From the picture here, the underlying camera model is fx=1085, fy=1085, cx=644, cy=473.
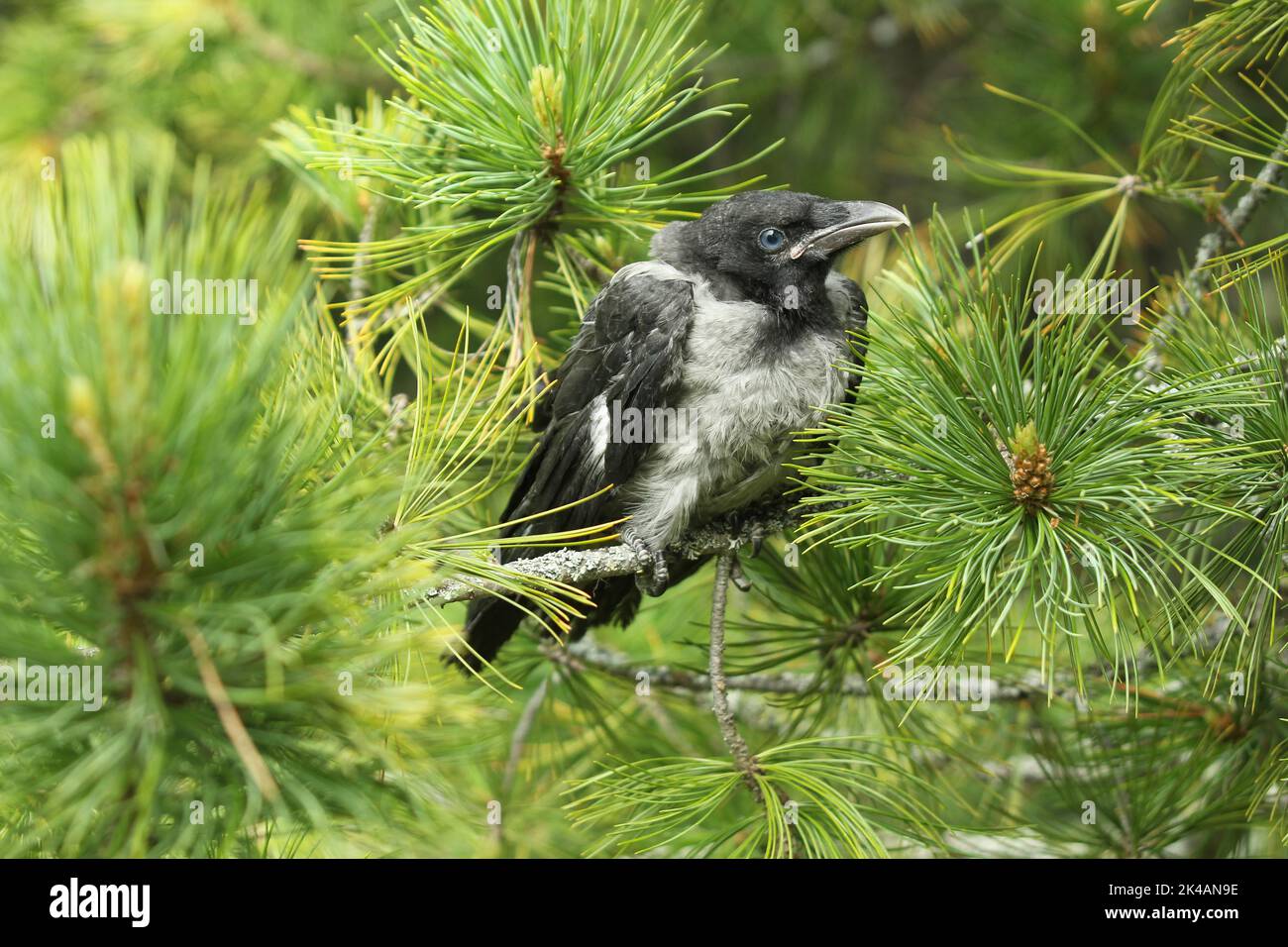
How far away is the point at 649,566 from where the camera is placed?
2656 millimetres

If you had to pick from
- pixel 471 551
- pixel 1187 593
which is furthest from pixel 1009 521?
pixel 471 551

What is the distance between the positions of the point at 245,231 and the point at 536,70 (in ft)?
2.97

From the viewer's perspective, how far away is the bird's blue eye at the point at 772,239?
2682 mm

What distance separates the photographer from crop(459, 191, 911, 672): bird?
261 cm

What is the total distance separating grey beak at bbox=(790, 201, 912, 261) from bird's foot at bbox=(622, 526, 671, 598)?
795 mm

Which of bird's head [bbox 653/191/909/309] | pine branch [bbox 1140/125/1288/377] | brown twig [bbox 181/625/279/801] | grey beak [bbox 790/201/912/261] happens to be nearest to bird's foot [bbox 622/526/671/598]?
bird's head [bbox 653/191/909/309]

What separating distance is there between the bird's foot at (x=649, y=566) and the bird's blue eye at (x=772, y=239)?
78cm

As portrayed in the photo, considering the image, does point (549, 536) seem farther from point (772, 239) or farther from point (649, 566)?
point (772, 239)

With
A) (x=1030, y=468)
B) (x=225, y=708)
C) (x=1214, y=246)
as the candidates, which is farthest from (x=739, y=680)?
(x=225, y=708)

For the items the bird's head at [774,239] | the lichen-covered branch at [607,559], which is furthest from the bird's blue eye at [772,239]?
the lichen-covered branch at [607,559]

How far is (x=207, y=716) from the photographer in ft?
4.32

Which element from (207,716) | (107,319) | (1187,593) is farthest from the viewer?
(1187,593)

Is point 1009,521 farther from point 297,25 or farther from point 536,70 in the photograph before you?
point 297,25

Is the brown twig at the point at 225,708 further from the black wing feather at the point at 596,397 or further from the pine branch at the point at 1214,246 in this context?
the pine branch at the point at 1214,246
